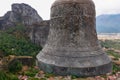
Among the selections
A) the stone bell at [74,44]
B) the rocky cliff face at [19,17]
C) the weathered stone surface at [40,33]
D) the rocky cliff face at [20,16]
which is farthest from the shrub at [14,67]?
the rocky cliff face at [20,16]

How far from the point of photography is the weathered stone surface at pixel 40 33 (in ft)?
64.6

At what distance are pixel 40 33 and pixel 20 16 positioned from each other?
15.4 m

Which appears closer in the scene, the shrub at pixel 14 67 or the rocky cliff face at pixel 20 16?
the shrub at pixel 14 67

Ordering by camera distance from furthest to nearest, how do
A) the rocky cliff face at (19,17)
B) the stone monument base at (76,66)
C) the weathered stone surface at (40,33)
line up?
the rocky cliff face at (19,17)
the weathered stone surface at (40,33)
the stone monument base at (76,66)

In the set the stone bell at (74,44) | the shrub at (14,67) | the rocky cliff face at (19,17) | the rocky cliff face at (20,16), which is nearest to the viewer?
the stone bell at (74,44)

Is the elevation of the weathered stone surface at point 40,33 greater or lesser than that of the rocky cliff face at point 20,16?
lesser

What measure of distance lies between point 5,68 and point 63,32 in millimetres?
3992

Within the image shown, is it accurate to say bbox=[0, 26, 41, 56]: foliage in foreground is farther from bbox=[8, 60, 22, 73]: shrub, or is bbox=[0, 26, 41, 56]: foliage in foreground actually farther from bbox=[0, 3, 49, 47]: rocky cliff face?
bbox=[8, 60, 22, 73]: shrub

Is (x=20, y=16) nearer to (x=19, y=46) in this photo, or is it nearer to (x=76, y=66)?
(x=19, y=46)

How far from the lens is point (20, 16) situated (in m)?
34.4

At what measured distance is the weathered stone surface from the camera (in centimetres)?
1970

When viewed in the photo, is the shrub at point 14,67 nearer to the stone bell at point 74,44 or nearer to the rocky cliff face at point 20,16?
the stone bell at point 74,44

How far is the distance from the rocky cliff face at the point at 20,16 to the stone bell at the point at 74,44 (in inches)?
780

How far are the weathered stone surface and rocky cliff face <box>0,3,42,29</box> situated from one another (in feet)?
38.1
